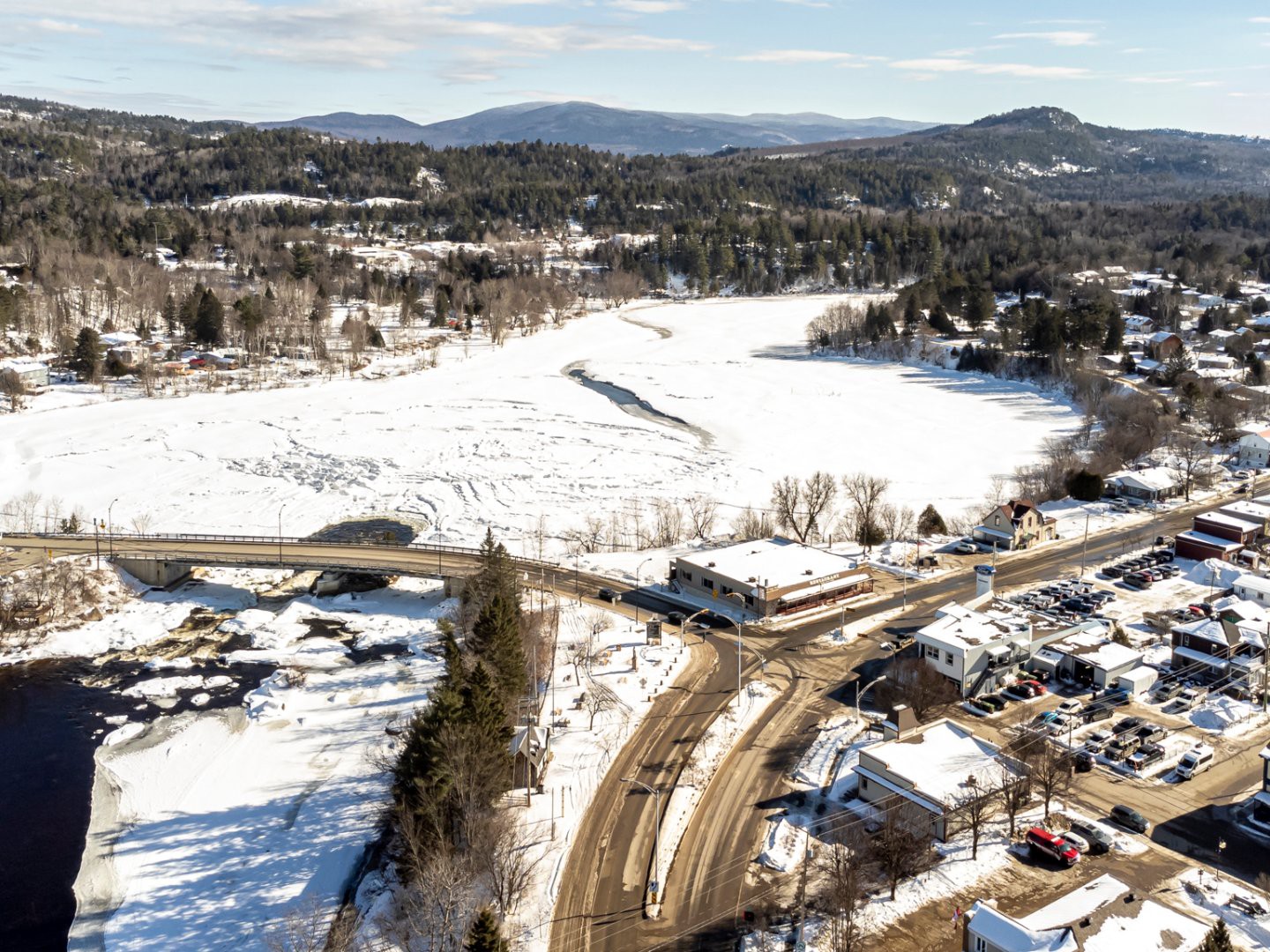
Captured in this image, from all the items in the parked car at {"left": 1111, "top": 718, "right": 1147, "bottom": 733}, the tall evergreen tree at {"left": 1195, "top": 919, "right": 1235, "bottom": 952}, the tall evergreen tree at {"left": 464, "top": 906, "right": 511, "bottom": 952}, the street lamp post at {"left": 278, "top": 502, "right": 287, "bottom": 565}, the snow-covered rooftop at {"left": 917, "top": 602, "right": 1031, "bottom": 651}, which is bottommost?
the parked car at {"left": 1111, "top": 718, "right": 1147, "bottom": 733}

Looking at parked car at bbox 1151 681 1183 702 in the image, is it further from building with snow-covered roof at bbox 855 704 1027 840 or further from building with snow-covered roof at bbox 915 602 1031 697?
building with snow-covered roof at bbox 855 704 1027 840

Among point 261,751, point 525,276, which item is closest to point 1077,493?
point 261,751

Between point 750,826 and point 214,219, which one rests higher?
point 214,219

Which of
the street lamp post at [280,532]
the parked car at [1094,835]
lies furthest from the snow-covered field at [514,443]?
the parked car at [1094,835]

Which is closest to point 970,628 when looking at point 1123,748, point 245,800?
point 1123,748

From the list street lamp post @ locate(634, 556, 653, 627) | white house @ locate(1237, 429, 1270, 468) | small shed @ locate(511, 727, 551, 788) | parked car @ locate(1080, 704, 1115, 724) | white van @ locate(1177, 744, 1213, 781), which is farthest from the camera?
white house @ locate(1237, 429, 1270, 468)

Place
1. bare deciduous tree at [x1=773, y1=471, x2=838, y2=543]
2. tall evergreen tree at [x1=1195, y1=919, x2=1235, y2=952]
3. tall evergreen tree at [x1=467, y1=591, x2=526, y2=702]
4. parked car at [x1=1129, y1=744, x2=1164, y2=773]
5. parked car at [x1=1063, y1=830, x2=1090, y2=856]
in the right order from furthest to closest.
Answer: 1. bare deciduous tree at [x1=773, y1=471, x2=838, y2=543]
2. tall evergreen tree at [x1=467, y1=591, x2=526, y2=702]
3. parked car at [x1=1129, y1=744, x2=1164, y2=773]
4. parked car at [x1=1063, y1=830, x2=1090, y2=856]
5. tall evergreen tree at [x1=1195, y1=919, x2=1235, y2=952]

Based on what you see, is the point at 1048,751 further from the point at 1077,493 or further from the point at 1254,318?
the point at 1254,318

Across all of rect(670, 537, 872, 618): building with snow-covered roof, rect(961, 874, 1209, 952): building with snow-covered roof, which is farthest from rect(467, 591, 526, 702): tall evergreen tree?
rect(961, 874, 1209, 952): building with snow-covered roof
